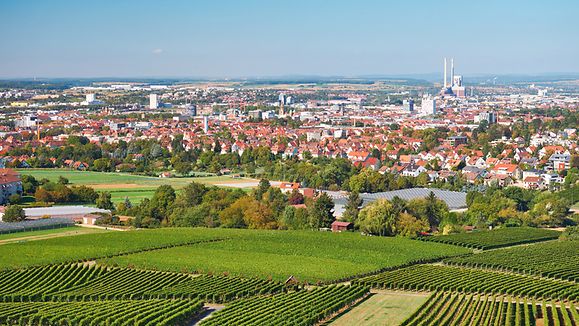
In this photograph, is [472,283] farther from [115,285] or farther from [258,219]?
[258,219]

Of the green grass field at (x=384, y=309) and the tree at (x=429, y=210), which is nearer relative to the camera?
the green grass field at (x=384, y=309)

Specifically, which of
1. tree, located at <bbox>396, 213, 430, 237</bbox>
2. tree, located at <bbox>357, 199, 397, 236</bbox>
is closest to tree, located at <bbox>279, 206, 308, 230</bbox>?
tree, located at <bbox>357, 199, 397, 236</bbox>

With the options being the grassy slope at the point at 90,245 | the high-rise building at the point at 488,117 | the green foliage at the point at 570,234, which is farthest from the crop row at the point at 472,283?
the high-rise building at the point at 488,117

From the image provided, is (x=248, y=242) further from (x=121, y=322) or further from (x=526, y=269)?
(x=121, y=322)

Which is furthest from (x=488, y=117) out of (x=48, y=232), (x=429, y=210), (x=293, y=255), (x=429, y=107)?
(x=293, y=255)

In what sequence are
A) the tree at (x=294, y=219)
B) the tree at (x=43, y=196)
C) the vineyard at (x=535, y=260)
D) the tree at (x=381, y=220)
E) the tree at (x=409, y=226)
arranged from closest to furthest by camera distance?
the vineyard at (x=535, y=260) → the tree at (x=409, y=226) → the tree at (x=381, y=220) → the tree at (x=294, y=219) → the tree at (x=43, y=196)

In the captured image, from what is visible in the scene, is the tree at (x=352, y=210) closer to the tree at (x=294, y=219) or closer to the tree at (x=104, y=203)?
the tree at (x=294, y=219)

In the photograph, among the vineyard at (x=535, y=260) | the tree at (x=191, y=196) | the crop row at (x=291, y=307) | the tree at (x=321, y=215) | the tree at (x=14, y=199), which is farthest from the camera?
the tree at (x=14, y=199)

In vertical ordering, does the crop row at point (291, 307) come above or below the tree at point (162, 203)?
above
